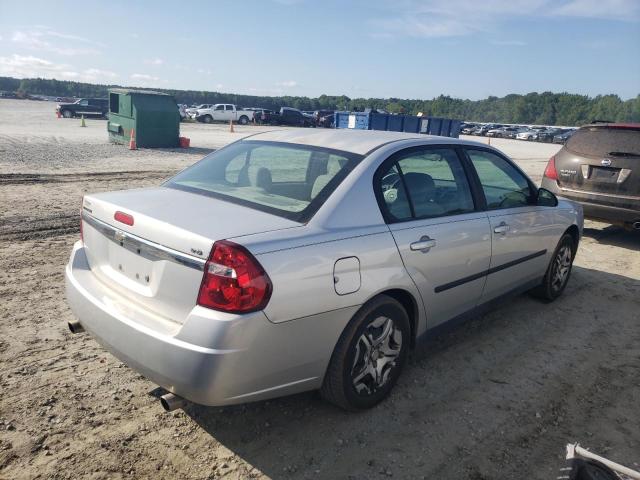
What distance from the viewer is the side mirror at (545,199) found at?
15.8 ft

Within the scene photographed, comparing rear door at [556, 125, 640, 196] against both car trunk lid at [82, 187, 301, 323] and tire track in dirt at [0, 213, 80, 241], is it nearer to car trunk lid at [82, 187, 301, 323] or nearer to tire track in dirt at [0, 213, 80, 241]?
car trunk lid at [82, 187, 301, 323]

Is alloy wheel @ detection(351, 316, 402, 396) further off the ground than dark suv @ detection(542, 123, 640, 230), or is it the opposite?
dark suv @ detection(542, 123, 640, 230)

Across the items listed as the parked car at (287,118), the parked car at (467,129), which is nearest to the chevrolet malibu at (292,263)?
the parked car at (287,118)

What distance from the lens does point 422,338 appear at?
3.56 meters

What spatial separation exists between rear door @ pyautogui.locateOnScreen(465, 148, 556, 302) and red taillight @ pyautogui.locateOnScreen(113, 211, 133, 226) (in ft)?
8.69

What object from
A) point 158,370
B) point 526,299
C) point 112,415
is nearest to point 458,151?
point 526,299

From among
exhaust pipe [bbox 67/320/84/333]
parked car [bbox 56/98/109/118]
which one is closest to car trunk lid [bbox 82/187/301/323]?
exhaust pipe [bbox 67/320/84/333]

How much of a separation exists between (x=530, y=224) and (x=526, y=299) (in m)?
1.13

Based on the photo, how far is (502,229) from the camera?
13.6 ft

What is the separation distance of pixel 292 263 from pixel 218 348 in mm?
544

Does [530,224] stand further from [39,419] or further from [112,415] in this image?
[39,419]

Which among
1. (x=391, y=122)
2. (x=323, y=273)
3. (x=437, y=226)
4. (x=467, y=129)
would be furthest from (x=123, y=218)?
(x=467, y=129)

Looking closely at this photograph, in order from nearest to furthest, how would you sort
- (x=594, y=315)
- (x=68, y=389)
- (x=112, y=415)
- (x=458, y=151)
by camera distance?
(x=112, y=415) < (x=68, y=389) < (x=458, y=151) < (x=594, y=315)

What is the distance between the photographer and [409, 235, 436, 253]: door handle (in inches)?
129
